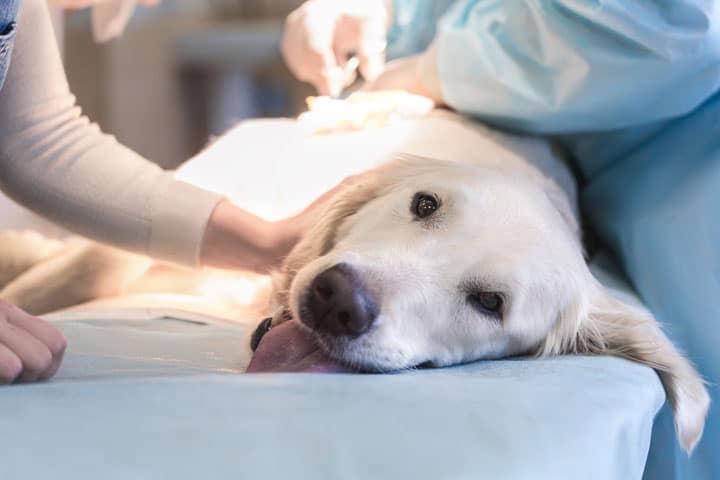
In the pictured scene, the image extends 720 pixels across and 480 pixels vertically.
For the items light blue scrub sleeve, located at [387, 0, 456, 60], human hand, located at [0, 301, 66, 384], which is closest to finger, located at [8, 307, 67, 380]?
human hand, located at [0, 301, 66, 384]

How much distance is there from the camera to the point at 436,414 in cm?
67

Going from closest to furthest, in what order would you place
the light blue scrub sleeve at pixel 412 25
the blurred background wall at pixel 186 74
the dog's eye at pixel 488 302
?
the dog's eye at pixel 488 302 < the light blue scrub sleeve at pixel 412 25 < the blurred background wall at pixel 186 74

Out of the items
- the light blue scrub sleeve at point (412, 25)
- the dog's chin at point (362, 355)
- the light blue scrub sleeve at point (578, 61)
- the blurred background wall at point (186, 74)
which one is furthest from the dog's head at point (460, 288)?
the blurred background wall at point (186, 74)

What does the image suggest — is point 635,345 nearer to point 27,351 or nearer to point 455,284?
point 455,284

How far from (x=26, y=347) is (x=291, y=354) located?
338 millimetres

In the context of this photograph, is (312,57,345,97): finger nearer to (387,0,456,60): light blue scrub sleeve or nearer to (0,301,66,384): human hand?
(387,0,456,60): light blue scrub sleeve

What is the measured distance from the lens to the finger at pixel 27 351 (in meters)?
0.76

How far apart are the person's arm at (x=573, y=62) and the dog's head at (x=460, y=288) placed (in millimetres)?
280

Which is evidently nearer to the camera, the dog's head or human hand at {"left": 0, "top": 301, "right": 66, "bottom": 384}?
human hand at {"left": 0, "top": 301, "right": 66, "bottom": 384}

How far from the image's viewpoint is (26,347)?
762 millimetres

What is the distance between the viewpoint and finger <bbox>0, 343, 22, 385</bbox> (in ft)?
2.40

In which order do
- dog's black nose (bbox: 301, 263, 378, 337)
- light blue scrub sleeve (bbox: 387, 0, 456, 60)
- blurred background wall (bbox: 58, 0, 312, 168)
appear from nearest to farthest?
1. dog's black nose (bbox: 301, 263, 378, 337)
2. light blue scrub sleeve (bbox: 387, 0, 456, 60)
3. blurred background wall (bbox: 58, 0, 312, 168)

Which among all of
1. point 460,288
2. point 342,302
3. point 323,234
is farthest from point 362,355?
point 323,234

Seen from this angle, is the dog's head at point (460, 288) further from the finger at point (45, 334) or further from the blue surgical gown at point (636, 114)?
the finger at point (45, 334)
